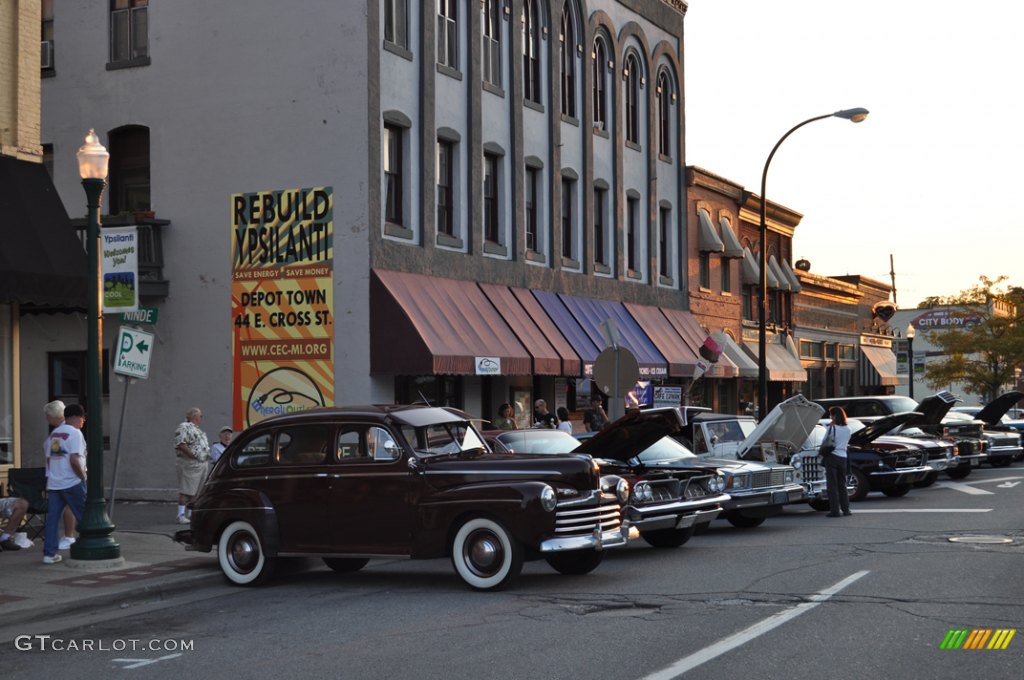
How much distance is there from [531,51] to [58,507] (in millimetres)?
18369

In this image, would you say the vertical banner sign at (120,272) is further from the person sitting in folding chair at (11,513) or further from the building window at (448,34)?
the building window at (448,34)

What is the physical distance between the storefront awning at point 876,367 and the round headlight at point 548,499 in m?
46.9

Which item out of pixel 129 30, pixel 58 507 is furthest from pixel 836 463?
pixel 129 30

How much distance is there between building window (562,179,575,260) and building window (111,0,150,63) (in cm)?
1092

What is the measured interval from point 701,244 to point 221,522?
27731 mm

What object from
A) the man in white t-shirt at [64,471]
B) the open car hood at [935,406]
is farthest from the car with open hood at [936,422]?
the man in white t-shirt at [64,471]

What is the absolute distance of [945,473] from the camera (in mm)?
30766

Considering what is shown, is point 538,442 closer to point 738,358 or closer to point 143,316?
point 143,316

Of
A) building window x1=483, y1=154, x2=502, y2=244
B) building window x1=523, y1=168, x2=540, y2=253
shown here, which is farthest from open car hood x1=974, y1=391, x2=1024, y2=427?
building window x1=483, y1=154, x2=502, y2=244

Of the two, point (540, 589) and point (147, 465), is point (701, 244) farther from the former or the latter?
point (540, 589)

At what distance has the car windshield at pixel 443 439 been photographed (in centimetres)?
1309

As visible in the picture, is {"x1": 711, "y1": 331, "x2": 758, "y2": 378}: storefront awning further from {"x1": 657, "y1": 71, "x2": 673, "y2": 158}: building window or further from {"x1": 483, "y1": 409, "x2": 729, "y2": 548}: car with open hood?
{"x1": 483, "y1": 409, "x2": 729, "y2": 548}: car with open hood

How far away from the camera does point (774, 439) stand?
64.7ft

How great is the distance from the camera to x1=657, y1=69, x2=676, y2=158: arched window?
37812mm
